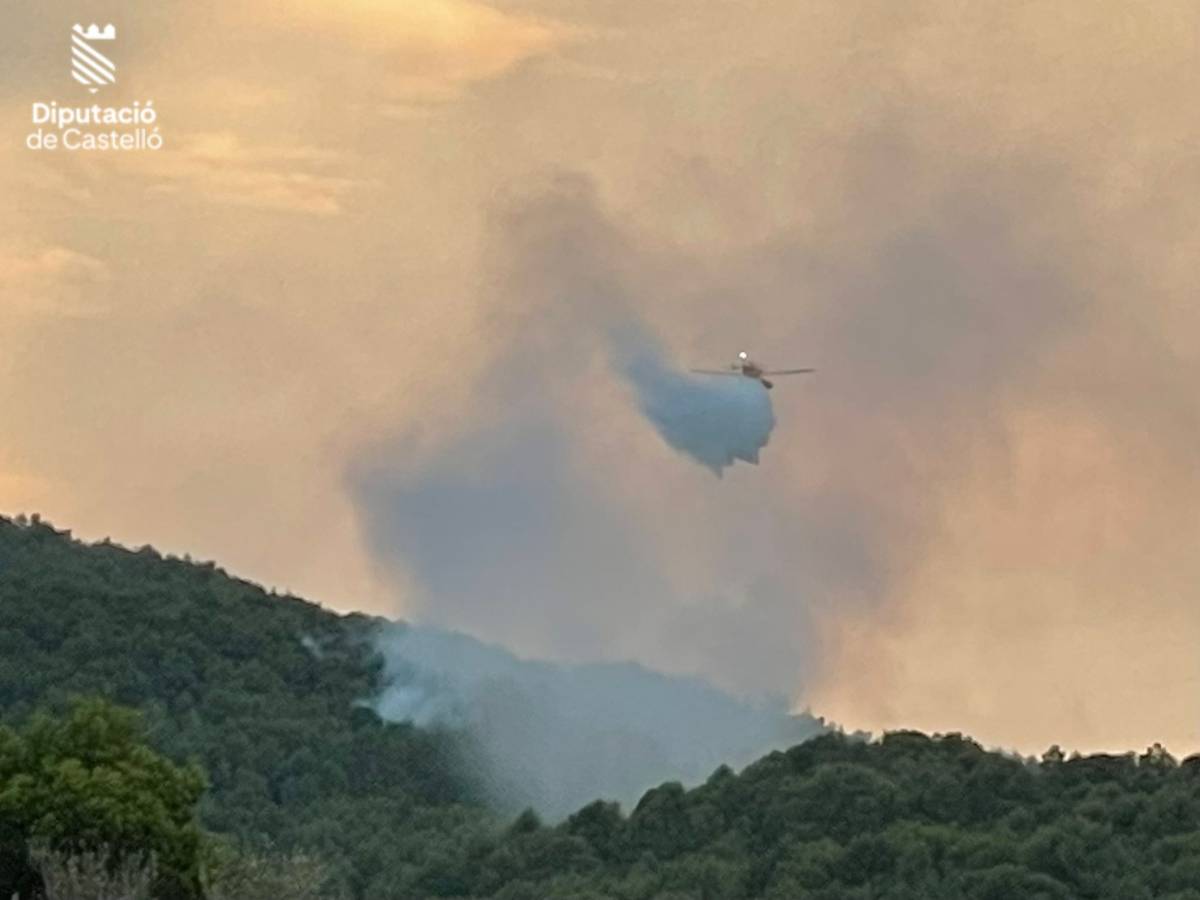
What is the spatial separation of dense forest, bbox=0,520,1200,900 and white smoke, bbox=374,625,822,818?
2380 mm

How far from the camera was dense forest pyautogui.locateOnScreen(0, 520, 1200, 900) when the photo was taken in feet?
220

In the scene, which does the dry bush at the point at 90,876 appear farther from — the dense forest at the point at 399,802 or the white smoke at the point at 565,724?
the white smoke at the point at 565,724

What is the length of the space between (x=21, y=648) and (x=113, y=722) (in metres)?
89.0

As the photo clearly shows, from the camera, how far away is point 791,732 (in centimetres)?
14612

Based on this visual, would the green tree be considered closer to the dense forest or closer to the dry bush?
the dense forest

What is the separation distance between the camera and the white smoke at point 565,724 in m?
148

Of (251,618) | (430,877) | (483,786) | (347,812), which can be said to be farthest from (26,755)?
(251,618)

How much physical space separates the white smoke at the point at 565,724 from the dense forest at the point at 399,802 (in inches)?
93.7

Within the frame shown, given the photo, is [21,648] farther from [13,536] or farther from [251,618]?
[13,536]

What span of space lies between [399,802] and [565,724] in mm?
14359

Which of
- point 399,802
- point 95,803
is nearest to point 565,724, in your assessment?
point 399,802

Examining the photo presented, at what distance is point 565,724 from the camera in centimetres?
15800

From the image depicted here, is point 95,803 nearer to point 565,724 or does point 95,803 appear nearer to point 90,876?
point 90,876

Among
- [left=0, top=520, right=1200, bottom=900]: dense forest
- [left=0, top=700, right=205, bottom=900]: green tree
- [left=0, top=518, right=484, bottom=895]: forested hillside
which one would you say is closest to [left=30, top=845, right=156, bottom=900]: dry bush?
[left=0, top=700, right=205, bottom=900]: green tree
